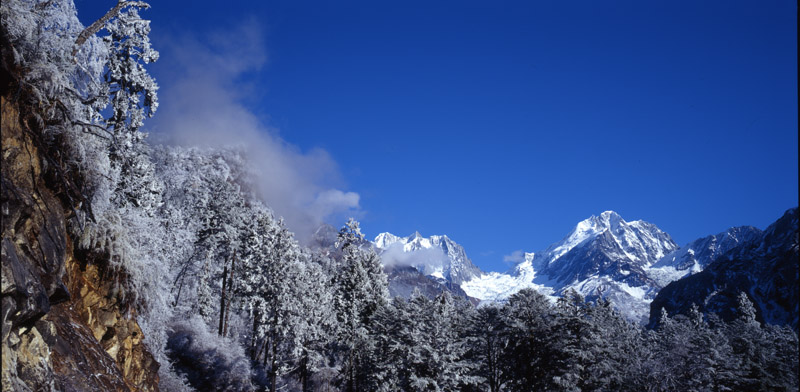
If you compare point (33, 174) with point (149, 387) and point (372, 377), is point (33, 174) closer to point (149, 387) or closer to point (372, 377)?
point (149, 387)

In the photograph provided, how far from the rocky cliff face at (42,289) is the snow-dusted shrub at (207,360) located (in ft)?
Answer: 70.1

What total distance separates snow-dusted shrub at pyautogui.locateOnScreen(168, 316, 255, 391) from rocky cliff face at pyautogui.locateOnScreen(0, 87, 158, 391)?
21354 millimetres

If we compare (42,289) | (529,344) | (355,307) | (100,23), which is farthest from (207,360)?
(42,289)

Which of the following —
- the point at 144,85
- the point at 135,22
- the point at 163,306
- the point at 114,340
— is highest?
the point at 135,22

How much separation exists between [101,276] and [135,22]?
9.23m

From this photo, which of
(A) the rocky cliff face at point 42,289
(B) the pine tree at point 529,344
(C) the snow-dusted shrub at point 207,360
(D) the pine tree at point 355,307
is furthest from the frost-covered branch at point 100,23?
(B) the pine tree at point 529,344

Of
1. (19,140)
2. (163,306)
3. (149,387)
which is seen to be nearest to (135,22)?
(19,140)

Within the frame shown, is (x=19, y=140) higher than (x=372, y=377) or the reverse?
higher

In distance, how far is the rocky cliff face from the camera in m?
8.55

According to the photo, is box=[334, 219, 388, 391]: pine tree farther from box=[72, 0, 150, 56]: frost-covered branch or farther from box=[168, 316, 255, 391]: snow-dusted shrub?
box=[72, 0, 150, 56]: frost-covered branch

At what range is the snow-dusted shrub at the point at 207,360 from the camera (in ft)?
112

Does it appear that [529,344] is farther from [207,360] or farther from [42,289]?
[42,289]

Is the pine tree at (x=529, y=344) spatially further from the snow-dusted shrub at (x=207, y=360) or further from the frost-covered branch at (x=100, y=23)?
the frost-covered branch at (x=100, y=23)

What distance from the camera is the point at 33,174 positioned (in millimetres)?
10438
